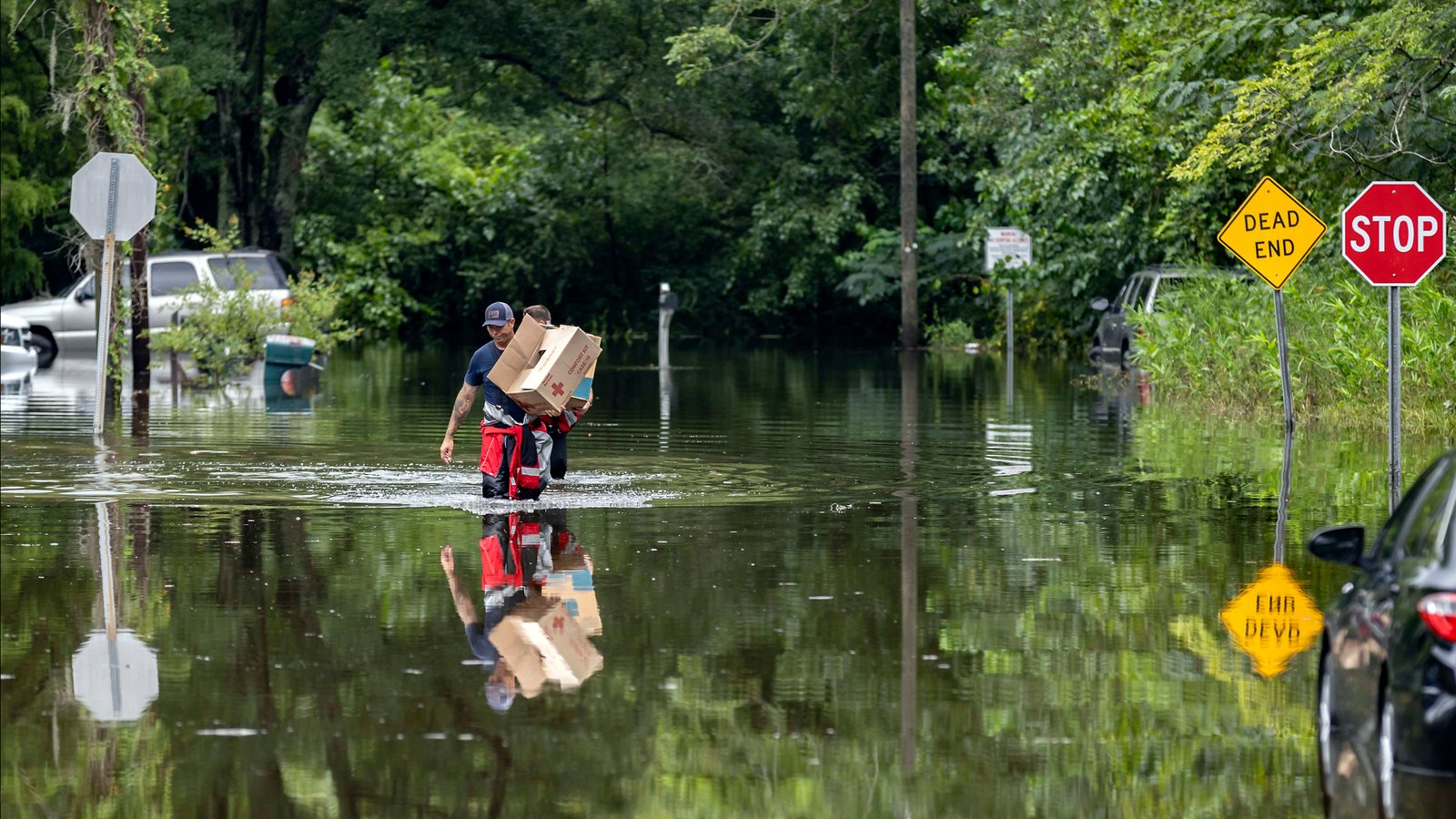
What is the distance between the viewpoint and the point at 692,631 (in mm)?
10250

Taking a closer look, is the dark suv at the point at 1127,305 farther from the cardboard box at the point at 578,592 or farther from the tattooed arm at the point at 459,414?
the cardboard box at the point at 578,592

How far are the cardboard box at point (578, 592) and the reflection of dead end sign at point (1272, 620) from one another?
2.69 metres

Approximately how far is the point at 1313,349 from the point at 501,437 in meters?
11.0

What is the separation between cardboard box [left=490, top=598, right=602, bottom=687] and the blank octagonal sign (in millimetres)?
11689

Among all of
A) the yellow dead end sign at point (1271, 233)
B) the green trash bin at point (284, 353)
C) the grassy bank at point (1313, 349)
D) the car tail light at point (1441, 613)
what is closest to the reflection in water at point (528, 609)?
the car tail light at point (1441, 613)

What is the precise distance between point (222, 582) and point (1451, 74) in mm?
16764

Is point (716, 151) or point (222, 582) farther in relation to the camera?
point (716, 151)

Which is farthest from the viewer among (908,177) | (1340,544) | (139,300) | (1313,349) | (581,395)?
(908,177)

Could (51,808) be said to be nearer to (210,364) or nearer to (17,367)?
(210,364)

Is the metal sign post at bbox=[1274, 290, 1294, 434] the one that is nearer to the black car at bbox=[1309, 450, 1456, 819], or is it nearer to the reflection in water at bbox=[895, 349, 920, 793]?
the reflection in water at bbox=[895, 349, 920, 793]

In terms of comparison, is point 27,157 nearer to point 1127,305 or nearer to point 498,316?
point 1127,305

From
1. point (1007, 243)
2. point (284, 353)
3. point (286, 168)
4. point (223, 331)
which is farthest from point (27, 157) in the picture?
point (1007, 243)

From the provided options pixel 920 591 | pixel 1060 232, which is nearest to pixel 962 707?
pixel 920 591

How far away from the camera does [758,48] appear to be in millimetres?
53656
